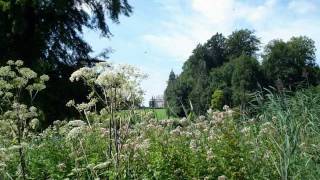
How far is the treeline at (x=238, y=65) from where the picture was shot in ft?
326

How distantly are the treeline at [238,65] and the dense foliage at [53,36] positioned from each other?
61.6 metres

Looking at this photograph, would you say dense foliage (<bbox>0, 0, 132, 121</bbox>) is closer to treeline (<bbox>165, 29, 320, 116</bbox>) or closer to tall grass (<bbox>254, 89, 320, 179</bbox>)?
tall grass (<bbox>254, 89, 320, 179</bbox>)

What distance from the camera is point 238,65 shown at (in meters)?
100

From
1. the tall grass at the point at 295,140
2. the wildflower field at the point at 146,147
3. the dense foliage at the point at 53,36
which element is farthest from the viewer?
the dense foliage at the point at 53,36

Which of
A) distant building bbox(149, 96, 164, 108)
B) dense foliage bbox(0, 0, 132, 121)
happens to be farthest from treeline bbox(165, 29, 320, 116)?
distant building bbox(149, 96, 164, 108)

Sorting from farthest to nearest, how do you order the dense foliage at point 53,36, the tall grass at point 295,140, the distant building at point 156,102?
the dense foliage at point 53,36, the distant building at point 156,102, the tall grass at point 295,140

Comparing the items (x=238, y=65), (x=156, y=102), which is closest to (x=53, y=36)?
(x=156, y=102)

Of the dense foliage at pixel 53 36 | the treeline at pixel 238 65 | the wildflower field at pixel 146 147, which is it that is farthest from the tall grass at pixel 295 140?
the treeline at pixel 238 65

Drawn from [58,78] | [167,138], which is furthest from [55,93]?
[167,138]

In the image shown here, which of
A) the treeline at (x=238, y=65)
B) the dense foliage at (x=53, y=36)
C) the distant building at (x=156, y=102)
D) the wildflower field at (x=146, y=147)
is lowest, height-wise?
the wildflower field at (x=146, y=147)

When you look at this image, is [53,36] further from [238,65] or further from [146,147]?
[238,65]

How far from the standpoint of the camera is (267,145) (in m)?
6.22

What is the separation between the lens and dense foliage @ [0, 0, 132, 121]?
2766cm

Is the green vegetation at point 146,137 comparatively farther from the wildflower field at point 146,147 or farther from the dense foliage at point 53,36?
the dense foliage at point 53,36
